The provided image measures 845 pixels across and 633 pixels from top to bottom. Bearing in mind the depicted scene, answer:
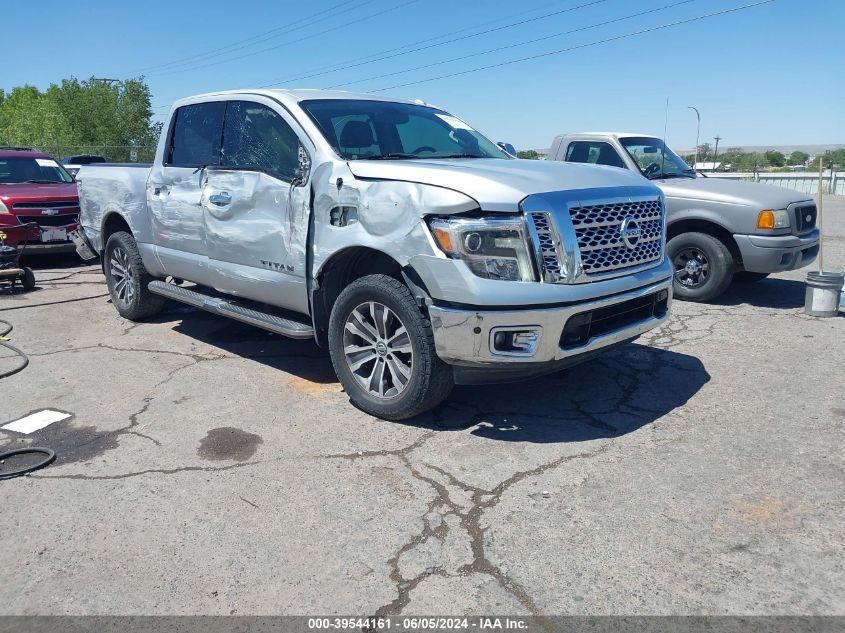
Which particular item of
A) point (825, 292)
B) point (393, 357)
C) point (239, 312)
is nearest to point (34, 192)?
point (239, 312)

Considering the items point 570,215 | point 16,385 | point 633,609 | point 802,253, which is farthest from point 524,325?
point 802,253

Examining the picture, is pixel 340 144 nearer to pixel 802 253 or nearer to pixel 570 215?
pixel 570 215

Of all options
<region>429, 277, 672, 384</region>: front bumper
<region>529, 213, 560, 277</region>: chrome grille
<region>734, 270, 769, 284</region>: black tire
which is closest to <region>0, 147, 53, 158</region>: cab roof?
<region>429, 277, 672, 384</region>: front bumper

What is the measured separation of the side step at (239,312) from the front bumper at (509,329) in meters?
1.27

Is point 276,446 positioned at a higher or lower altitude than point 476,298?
lower

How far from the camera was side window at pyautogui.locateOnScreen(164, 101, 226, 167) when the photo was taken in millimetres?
5699

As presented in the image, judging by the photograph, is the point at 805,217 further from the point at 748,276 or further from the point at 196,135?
the point at 196,135

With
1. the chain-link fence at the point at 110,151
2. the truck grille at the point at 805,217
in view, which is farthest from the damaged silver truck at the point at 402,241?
the chain-link fence at the point at 110,151

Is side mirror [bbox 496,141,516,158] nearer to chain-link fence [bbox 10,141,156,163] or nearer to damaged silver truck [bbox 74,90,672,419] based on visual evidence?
damaged silver truck [bbox 74,90,672,419]

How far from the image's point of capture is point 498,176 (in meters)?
4.01

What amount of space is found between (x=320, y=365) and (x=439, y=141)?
79.8 inches

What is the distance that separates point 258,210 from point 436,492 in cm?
255

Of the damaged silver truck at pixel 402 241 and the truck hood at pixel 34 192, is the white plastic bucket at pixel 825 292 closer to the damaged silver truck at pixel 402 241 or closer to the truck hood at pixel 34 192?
the damaged silver truck at pixel 402 241

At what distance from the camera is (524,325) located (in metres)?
3.82
